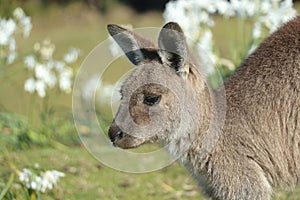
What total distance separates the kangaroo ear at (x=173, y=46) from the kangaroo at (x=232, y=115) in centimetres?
1

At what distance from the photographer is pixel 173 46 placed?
4.46 m

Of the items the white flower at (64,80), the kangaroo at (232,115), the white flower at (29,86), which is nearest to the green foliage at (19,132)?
the white flower at (29,86)

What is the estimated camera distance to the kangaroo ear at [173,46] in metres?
4.37

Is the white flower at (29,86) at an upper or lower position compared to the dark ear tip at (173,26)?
lower

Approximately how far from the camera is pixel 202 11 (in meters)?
6.88

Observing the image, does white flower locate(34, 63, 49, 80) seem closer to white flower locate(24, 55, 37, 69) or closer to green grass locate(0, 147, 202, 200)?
white flower locate(24, 55, 37, 69)

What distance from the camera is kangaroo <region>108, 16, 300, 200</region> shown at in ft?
15.1

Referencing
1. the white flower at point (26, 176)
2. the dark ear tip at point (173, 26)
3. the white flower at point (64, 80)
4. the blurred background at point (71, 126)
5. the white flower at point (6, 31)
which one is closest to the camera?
the dark ear tip at point (173, 26)

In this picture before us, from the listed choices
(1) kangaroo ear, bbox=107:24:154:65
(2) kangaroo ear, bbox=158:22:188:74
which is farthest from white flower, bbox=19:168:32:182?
(2) kangaroo ear, bbox=158:22:188:74

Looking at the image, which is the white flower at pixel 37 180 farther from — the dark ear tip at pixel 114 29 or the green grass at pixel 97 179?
the dark ear tip at pixel 114 29

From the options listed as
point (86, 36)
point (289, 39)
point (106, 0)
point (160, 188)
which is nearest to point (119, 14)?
point (106, 0)

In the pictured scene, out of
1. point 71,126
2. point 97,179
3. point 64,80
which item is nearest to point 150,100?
point 97,179

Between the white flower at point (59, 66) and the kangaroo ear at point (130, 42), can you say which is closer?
the kangaroo ear at point (130, 42)

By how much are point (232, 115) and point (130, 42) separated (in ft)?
2.22
